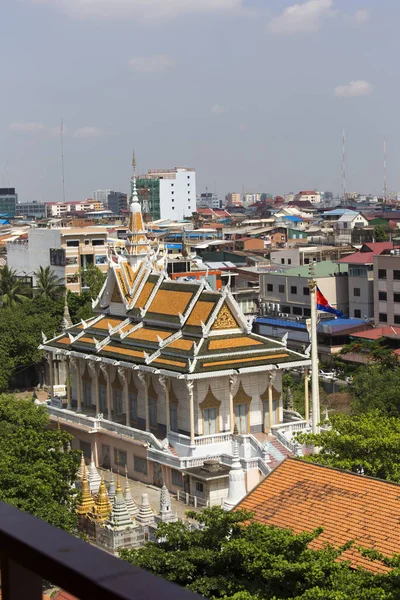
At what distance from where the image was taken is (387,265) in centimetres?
6350

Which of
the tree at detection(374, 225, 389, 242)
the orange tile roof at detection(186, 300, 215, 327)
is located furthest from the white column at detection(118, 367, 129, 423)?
the tree at detection(374, 225, 389, 242)

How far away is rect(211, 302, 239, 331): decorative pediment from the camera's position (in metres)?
36.0

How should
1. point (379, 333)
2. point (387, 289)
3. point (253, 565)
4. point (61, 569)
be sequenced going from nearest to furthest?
1. point (61, 569)
2. point (253, 565)
3. point (379, 333)
4. point (387, 289)

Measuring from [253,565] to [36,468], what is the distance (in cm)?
1222

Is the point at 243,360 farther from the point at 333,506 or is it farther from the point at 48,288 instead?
the point at 48,288

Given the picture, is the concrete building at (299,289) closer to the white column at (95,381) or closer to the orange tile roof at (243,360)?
the white column at (95,381)

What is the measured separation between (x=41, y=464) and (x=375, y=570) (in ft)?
41.0

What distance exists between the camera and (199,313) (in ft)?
120

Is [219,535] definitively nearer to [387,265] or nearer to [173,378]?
[173,378]

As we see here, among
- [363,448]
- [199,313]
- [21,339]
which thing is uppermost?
[199,313]

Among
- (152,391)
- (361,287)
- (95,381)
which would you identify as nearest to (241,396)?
(152,391)

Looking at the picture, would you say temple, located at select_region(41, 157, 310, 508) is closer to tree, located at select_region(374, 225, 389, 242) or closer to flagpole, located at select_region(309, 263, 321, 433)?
flagpole, located at select_region(309, 263, 321, 433)

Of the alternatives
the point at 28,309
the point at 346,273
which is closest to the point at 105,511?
the point at 28,309

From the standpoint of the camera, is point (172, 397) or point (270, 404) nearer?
point (172, 397)
